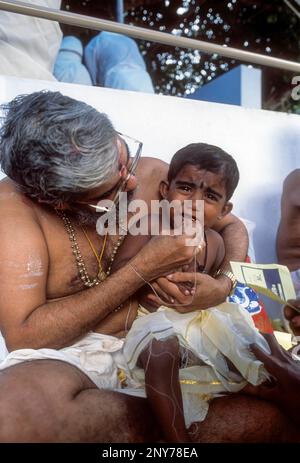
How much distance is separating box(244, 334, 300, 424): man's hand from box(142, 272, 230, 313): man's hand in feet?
0.62

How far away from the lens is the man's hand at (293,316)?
1.68 metres

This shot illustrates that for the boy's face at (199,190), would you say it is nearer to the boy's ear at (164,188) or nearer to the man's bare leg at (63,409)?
the boy's ear at (164,188)

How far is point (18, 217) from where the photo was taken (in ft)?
4.53

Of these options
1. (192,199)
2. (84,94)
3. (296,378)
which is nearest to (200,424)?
(296,378)

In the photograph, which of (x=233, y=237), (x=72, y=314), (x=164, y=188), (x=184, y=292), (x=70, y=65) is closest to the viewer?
(x=72, y=314)

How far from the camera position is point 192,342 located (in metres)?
1.43

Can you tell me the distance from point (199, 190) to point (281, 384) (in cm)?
59

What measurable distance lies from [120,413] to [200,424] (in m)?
0.22

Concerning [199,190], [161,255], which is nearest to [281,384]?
[161,255]

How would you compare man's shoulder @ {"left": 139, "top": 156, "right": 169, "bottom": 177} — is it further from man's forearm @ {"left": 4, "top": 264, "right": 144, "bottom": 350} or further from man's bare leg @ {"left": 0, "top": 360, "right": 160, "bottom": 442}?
man's bare leg @ {"left": 0, "top": 360, "right": 160, "bottom": 442}

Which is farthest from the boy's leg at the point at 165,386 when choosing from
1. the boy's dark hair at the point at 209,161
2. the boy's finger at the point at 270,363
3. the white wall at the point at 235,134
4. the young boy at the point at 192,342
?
the white wall at the point at 235,134

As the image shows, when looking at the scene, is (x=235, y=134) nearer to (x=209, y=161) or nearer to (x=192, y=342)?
(x=209, y=161)

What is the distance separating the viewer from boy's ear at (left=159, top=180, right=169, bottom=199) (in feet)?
5.35

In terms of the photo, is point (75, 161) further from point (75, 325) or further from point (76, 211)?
point (75, 325)
